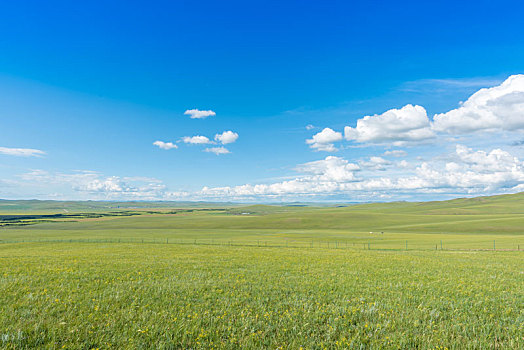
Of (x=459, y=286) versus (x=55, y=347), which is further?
(x=459, y=286)

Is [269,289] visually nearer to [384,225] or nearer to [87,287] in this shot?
[87,287]

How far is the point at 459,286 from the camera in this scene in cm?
1717

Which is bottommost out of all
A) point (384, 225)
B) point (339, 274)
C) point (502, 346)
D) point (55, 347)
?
point (384, 225)

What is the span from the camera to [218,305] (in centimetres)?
1273

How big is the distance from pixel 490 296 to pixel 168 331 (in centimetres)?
1555

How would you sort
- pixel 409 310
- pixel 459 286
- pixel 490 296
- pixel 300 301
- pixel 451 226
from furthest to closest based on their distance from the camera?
pixel 451 226
pixel 459 286
pixel 490 296
pixel 300 301
pixel 409 310

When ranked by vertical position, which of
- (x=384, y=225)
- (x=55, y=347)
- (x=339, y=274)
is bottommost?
(x=384, y=225)

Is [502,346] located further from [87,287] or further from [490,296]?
[87,287]

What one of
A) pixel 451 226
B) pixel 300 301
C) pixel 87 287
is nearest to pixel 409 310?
pixel 300 301

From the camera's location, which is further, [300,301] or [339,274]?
[339,274]

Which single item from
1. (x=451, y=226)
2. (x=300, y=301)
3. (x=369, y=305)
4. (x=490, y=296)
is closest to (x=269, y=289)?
(x=300, y=301)

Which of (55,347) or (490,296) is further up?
(55,347)

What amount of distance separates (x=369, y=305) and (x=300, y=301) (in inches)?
118

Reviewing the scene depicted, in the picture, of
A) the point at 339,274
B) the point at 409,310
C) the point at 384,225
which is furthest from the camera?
the point at 384,225
